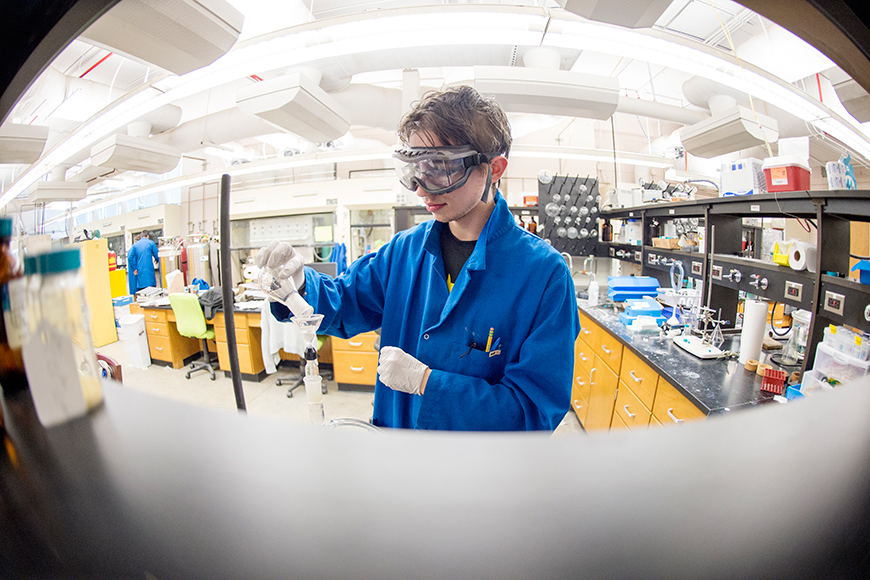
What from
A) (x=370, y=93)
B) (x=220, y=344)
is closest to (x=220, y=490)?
(x=220, y=344)

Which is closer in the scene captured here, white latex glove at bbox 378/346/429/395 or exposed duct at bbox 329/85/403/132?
white latex glove at bbox 378/346/429/395

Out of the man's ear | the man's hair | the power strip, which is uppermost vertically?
the man's hair

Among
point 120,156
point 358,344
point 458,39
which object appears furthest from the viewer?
point 358,344

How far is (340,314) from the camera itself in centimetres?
113

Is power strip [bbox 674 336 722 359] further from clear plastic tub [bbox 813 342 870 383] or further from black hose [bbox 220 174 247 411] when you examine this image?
black hose [bbox 220 174 247 411]

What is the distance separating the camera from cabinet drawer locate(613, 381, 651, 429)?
1790 millimetres

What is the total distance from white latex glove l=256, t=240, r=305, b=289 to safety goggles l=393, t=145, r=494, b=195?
46 centimetres

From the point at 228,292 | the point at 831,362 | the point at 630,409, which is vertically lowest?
the point at 630,409

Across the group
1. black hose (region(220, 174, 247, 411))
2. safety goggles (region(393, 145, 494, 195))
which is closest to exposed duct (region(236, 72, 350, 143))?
safety goggles (region(393, 145, 494, 195))

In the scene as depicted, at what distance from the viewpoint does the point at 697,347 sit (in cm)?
183

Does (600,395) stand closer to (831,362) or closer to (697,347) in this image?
(697,347)

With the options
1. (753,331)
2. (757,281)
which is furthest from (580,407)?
(757,281)

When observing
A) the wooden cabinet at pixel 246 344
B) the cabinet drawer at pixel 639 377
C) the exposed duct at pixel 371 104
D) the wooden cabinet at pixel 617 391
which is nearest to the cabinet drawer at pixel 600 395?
the wooden cabinet at pixel 617 391

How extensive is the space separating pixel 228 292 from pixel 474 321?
0.62 meters
